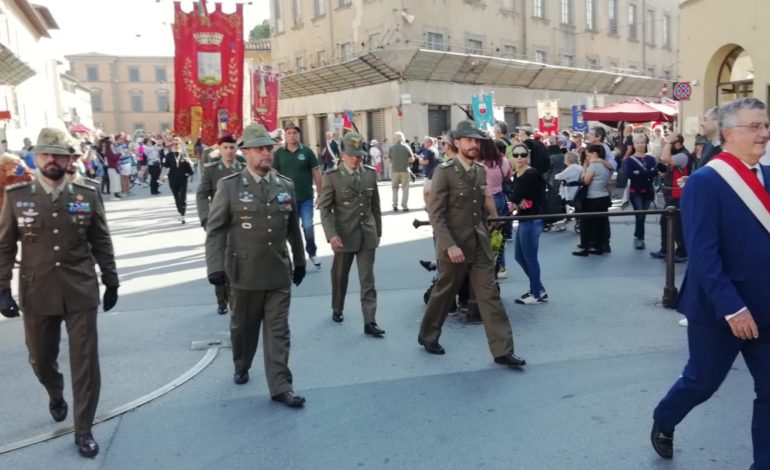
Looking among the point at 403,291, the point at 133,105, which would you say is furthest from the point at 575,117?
the point at 133,105

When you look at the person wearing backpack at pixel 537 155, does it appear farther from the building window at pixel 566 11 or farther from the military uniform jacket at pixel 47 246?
the building window at pixel 566 11

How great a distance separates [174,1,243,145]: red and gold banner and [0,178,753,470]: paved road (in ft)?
13.5

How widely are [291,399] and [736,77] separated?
1756 cm

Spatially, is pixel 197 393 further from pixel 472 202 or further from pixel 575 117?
pixel 575 117

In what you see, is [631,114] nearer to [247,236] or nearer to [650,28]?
[247,236]

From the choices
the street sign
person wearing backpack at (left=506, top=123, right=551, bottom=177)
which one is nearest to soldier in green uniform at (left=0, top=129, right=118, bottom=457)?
person wearing backpack at (left=506, top=123, right=551, bottom=177)

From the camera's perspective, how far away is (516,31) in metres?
36.9

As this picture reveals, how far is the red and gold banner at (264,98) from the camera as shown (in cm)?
1838

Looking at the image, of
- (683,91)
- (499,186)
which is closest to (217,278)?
(499,186)

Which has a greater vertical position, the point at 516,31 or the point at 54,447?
the point at 516,31

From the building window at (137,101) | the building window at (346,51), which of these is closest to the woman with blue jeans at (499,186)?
the building window at (346,51)

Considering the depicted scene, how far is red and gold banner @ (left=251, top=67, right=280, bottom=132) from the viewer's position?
18375 millimetres

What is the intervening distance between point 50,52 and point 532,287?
159 ft

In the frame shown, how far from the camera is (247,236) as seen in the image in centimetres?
496
